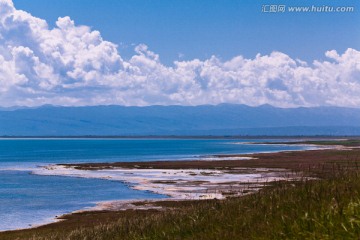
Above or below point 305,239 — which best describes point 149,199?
below

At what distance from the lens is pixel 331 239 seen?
8.10 meters

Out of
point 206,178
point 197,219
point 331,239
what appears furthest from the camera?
point 206,178

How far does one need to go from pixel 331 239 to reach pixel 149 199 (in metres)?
51.2

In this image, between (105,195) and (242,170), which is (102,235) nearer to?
(105,195)

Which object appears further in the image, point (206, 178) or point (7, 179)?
point (7, 179)

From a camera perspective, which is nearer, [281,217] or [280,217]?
[281,217]

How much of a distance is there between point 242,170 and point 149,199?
3948 cm

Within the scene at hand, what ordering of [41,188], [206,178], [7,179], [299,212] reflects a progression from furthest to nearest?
1. [7,179]
2. [206,178]
3. [41,188]
4. [299,212]

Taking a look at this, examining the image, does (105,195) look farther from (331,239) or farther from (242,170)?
(331,239)

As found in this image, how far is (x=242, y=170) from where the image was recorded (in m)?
95.4

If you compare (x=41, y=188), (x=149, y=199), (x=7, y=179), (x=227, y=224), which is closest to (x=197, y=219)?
(x=227, y=224)

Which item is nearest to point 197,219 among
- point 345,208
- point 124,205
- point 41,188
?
point 345,208

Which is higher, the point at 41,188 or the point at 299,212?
the point at 299,212

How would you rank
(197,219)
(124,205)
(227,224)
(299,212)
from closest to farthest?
(299,212) < (227,224) < (197,219) < (124,205)
